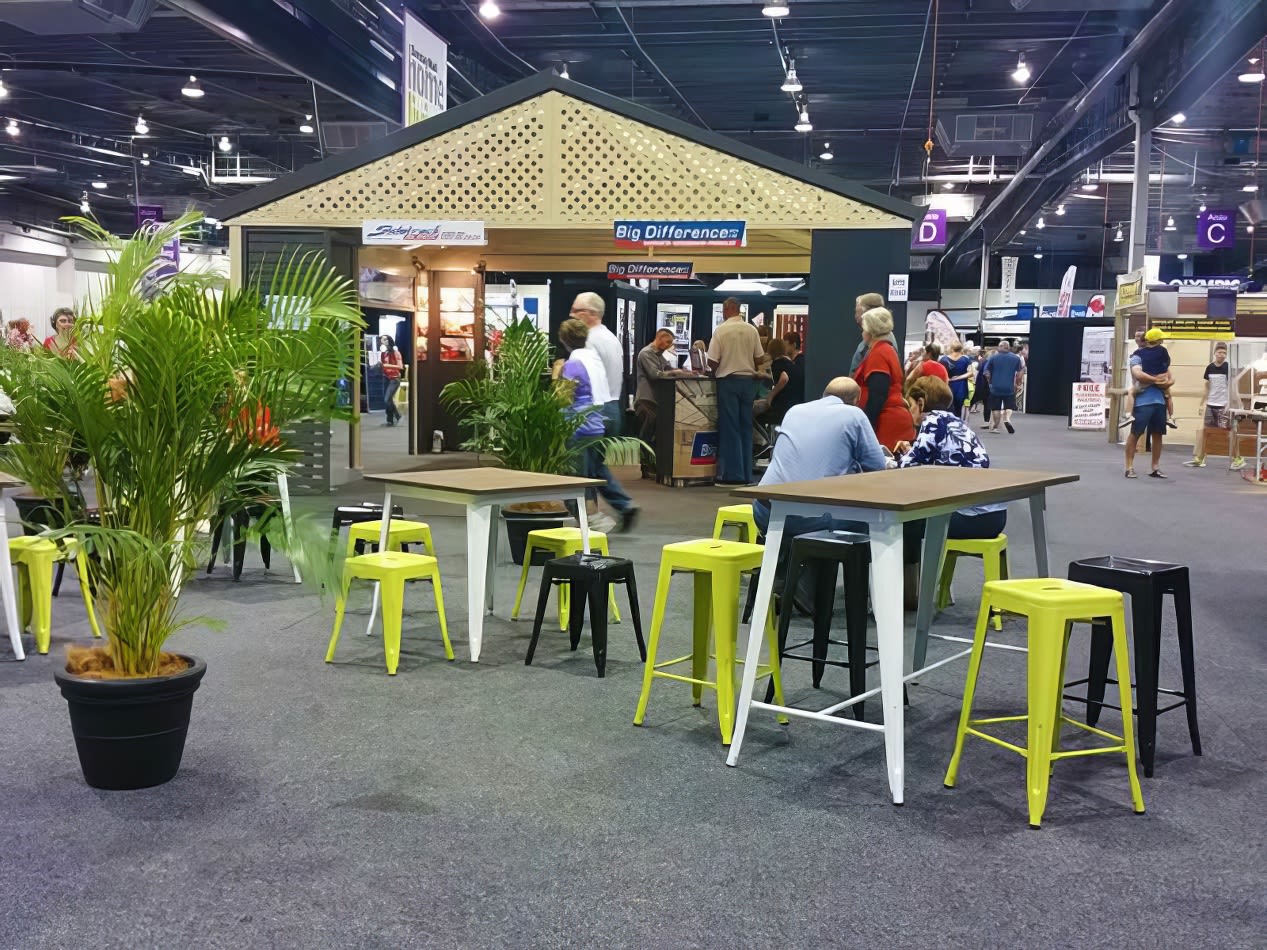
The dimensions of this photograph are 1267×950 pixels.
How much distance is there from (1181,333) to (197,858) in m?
15.4

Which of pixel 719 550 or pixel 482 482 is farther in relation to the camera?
pixel 482 482

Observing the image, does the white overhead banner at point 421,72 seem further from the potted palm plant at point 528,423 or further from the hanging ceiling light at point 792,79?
the hanging ceiling light at point 792,79

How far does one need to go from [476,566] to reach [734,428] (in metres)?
6.24

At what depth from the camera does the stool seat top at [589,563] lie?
4702mm

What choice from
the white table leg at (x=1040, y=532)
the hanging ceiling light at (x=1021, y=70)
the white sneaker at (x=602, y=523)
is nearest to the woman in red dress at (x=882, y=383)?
the white sneaker at (x=602, y=523)

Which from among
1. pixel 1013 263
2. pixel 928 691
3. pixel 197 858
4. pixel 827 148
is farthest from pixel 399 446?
pixel 1013 263

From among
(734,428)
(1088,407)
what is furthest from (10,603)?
(1088,407)

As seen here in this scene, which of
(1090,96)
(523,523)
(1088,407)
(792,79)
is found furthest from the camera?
(1088,407)

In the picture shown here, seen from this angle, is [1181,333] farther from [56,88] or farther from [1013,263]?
[1013,263]

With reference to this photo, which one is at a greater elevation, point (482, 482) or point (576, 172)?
point (576, 172)

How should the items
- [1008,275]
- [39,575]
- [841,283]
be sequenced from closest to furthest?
[39,575] → [841,283] → [1008,275]

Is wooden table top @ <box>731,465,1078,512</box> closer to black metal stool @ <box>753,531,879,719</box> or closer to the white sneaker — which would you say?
black metal stool @ <box>753,531,879,719</box>

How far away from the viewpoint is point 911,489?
12.3ft

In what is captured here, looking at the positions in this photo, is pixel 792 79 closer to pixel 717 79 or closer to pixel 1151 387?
pixel 717 79
